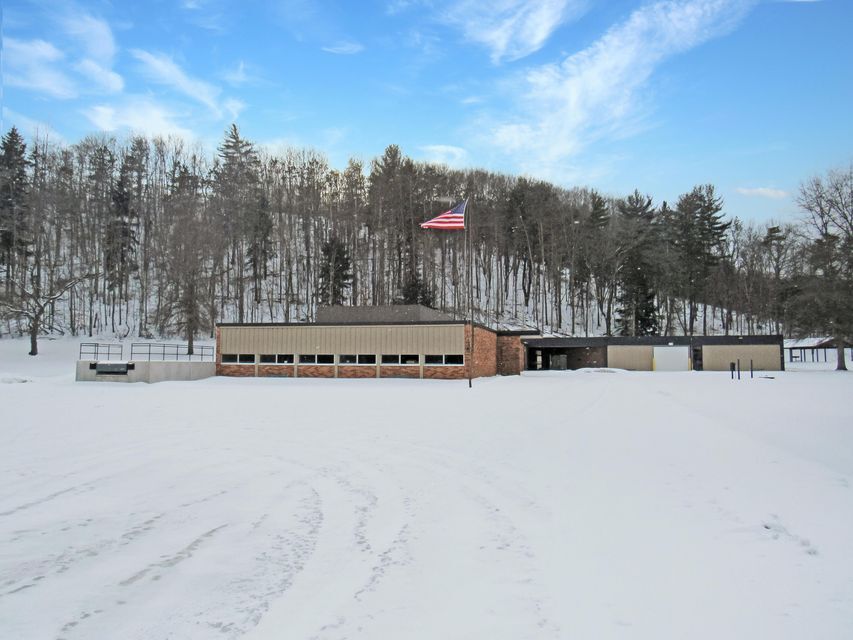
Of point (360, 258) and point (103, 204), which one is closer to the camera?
point (103, 204)

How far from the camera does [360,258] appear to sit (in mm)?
56688

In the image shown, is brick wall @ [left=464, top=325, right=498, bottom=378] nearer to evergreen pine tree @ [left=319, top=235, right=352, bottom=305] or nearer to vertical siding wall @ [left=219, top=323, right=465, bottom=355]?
vertical siding wall @ [left=219, top=323, right=465, bottom=355]

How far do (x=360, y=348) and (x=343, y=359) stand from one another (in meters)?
1.31

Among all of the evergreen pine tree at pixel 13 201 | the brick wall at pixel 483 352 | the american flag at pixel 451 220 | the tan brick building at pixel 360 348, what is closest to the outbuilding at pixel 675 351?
the brick wall at pixel 483 352

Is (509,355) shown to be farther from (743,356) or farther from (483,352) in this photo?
(743,356)

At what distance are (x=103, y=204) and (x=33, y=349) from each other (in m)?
20.2

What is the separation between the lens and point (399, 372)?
3025 centimetres

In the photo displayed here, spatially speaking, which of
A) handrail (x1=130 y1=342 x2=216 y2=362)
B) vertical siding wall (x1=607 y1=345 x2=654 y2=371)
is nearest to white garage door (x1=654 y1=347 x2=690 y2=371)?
vertical siding wall (x1=607 y1=345 x2=654 y2=371)

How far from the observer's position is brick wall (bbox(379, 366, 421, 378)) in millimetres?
30027

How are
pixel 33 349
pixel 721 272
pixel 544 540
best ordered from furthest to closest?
pixel 721 272 → pixel 33 349 → pixel 544 540

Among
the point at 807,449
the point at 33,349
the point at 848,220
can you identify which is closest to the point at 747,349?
the point at 848,220

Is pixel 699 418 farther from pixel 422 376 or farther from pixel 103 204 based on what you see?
pixel 103 204

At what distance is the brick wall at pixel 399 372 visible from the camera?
30.0m

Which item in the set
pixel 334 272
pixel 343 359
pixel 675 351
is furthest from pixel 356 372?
pixel 675 351
